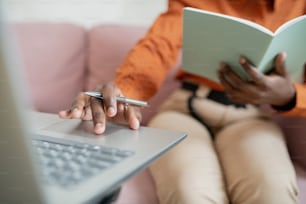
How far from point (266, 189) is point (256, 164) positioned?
7cm

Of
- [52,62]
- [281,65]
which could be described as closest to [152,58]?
[281,65]

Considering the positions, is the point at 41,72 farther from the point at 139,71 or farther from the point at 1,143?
the point at 1,143

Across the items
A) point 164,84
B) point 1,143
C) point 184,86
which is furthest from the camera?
point 164,84

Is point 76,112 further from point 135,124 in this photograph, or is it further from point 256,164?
point 256,164

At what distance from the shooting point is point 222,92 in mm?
1114

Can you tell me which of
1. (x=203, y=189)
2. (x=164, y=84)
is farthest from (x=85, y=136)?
(x=164, y=84)

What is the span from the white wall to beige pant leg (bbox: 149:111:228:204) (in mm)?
697

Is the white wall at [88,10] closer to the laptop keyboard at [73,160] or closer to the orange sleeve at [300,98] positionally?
the orange sleeve at [300,98]

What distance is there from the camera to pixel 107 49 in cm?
143

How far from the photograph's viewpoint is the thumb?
0.89 m

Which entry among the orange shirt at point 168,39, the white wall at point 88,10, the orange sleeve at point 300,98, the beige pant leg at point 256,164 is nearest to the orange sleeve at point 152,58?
the orange shirt at point 168,39

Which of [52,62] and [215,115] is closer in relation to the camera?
[215,115]

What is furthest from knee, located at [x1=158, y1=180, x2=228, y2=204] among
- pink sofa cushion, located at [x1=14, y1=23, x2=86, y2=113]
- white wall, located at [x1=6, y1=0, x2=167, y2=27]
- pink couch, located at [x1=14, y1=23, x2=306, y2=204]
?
white wall, located at [x1=6, y1=0, x2=167, y2=27]

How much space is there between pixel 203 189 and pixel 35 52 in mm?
773
